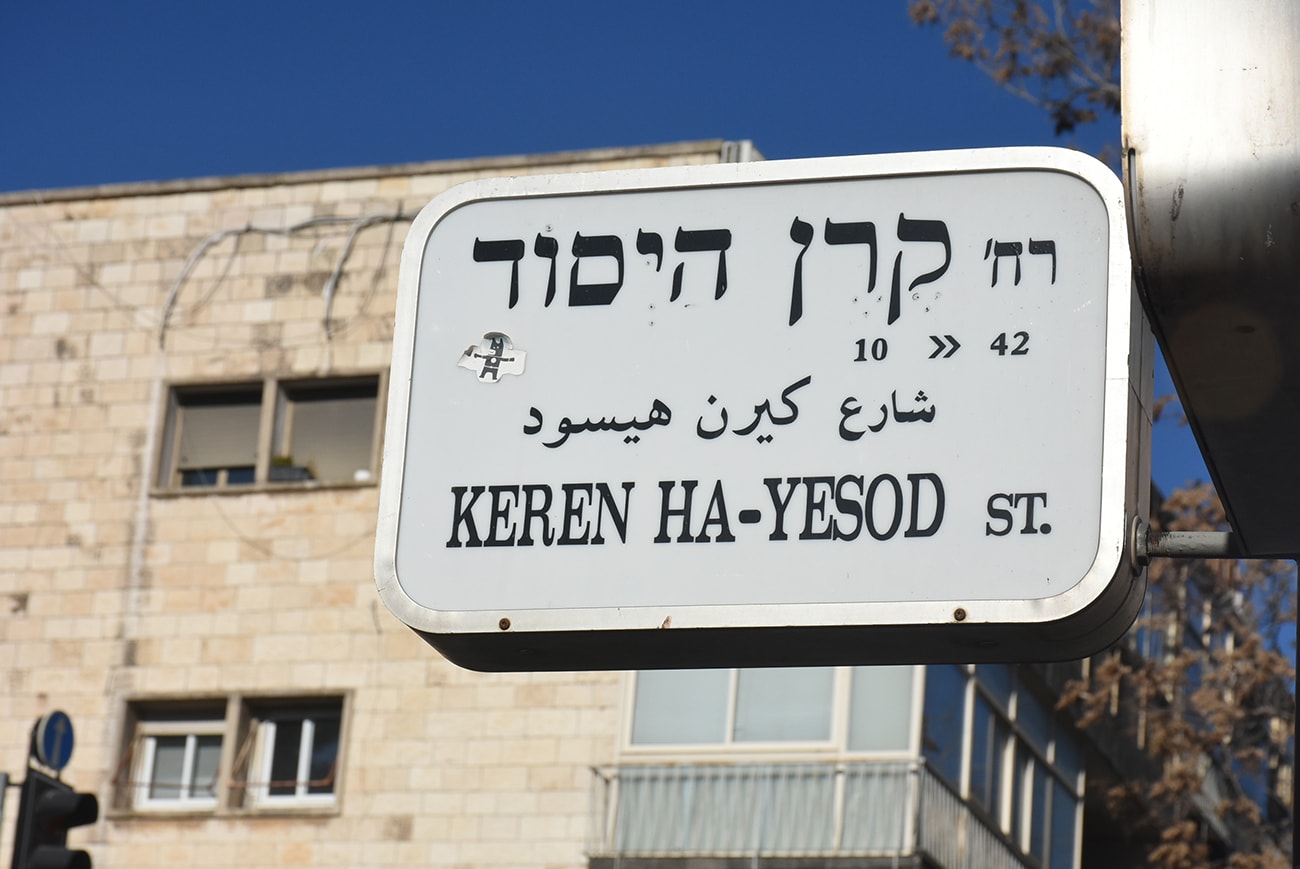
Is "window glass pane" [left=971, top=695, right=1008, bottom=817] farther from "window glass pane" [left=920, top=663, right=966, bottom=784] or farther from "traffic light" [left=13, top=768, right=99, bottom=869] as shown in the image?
"traffic light" [left=13, top=768, right=99, bottom=869]

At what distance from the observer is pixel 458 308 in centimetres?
290

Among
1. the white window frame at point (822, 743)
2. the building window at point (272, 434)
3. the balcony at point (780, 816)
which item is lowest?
the balcony at point (780, 816)

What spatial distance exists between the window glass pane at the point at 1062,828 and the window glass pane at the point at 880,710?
463cm

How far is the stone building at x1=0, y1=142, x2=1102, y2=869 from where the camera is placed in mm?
17922

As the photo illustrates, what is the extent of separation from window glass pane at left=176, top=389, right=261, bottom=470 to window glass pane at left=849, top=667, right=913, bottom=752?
687cm

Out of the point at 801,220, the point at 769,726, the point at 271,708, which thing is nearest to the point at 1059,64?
the point at 769,726

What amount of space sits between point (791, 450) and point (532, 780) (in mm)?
16592

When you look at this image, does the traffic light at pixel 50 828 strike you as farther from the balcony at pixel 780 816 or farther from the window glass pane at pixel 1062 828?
the window glass pane at pixel 1062 828

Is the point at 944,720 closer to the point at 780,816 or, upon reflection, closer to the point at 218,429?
the point at 780,816

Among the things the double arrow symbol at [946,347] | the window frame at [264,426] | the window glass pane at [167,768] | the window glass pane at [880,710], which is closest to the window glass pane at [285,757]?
the window glass pane at [167,768]

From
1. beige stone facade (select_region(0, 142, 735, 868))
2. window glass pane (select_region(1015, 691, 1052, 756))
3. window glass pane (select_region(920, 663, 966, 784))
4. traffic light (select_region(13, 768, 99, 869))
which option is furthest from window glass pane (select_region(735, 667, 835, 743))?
traffic light (select_region(13, 768, 99, 869))

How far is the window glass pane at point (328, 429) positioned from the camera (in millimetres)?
20766

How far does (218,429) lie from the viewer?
2134cm

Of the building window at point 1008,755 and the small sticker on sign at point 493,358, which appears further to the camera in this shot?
the building window at point 1008,755
